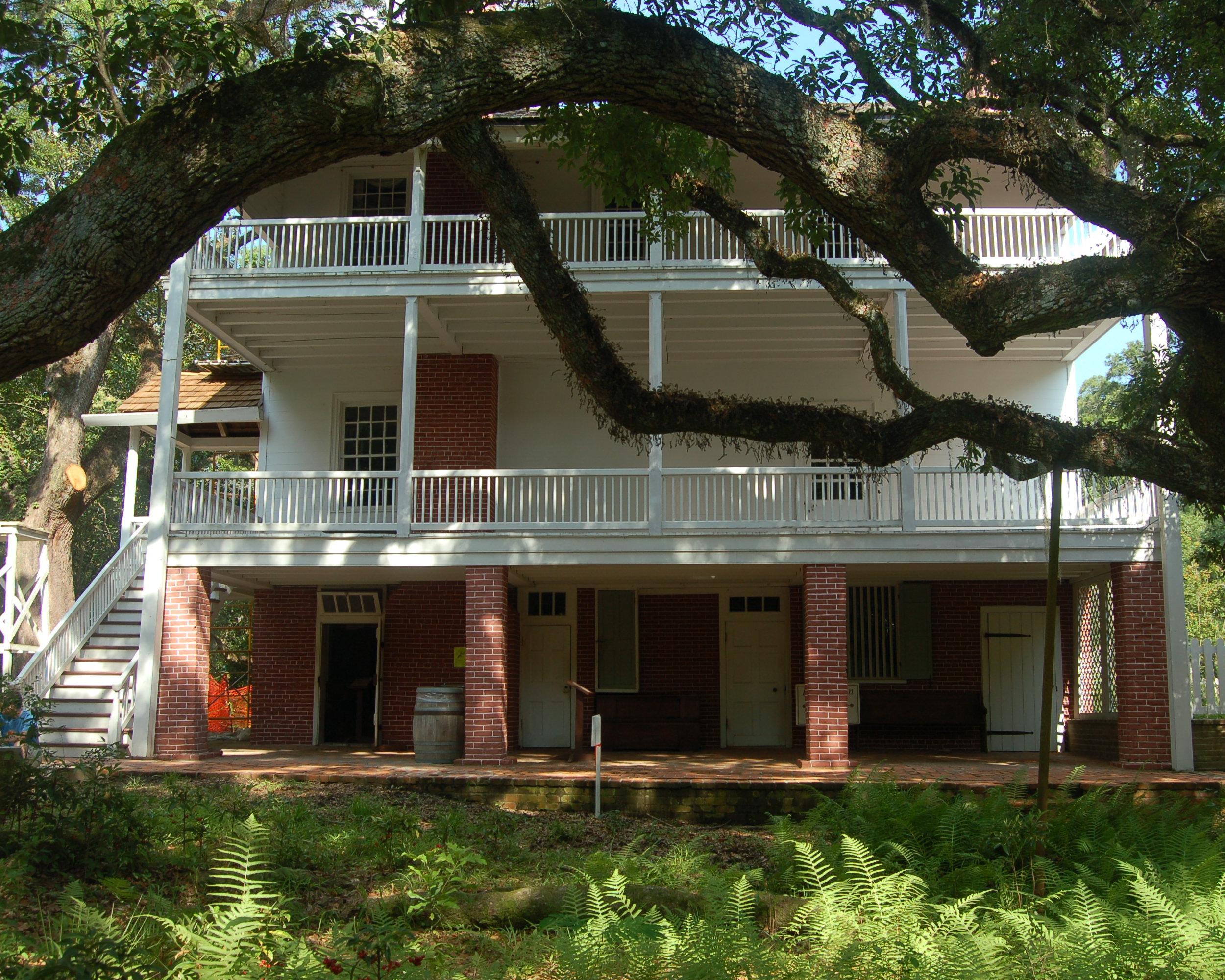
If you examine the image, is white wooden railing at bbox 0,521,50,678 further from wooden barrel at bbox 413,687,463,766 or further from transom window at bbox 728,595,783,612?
transom window at bbox 728,595,783,612

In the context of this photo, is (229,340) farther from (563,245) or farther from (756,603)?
(756,603)

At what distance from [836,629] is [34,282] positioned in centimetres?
1068

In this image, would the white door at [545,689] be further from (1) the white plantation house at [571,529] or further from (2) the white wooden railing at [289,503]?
(2) the white wooden railing at [289,503]

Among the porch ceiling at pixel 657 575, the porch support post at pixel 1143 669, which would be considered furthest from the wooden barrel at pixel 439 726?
the porch support post at pixel 1143 669

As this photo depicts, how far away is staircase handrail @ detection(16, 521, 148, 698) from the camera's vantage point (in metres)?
14.2

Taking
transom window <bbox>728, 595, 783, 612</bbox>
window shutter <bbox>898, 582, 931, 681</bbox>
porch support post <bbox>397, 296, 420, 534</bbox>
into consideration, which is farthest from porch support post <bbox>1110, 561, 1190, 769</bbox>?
porch support post <bbox>397, 296, 420, 534</bbox>

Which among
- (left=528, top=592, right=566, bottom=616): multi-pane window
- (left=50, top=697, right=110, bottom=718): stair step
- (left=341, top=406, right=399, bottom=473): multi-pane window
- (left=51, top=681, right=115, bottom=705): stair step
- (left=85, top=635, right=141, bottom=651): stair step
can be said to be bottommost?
(left=50, top=697, right=110, bottom=718): stair step

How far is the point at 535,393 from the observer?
53.6ft

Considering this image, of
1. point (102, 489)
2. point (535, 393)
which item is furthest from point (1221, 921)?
point (102, 489)

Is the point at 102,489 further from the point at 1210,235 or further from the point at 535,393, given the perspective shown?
the point at 1210,235

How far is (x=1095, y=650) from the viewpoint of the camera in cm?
1517

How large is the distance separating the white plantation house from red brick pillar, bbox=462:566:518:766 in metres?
0.04

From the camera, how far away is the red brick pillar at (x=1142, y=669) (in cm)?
1295

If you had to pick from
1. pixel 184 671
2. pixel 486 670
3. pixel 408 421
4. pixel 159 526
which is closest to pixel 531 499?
pixel 408 421
